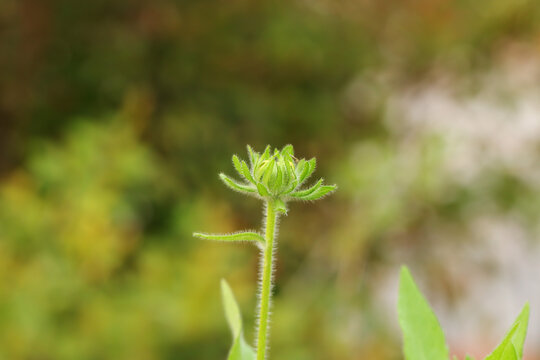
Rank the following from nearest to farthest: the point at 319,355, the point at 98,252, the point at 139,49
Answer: the point at 98,252 → the point at 319,355 → the point at 139,49

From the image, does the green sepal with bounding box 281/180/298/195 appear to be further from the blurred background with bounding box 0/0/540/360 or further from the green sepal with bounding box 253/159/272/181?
the blurred background with bounding box 0/0/540/360

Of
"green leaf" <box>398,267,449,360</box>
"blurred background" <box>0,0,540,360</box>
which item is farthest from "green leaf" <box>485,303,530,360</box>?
"blurred background" <box>0,0,540,360</box>

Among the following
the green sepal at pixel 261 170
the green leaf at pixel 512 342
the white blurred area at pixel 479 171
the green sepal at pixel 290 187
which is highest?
the white blurred area at pixel 479 171

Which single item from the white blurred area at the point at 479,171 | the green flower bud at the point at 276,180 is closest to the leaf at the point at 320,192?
the green flower bud at the point at 276,180

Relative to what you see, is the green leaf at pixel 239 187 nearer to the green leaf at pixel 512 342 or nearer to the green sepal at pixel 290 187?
the green sepal at pixel 290 187

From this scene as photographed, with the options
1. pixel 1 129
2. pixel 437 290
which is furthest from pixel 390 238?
pixel 1 129

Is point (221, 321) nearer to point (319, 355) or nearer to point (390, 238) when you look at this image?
point (319, 355)

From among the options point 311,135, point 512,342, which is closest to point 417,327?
point 512,342
